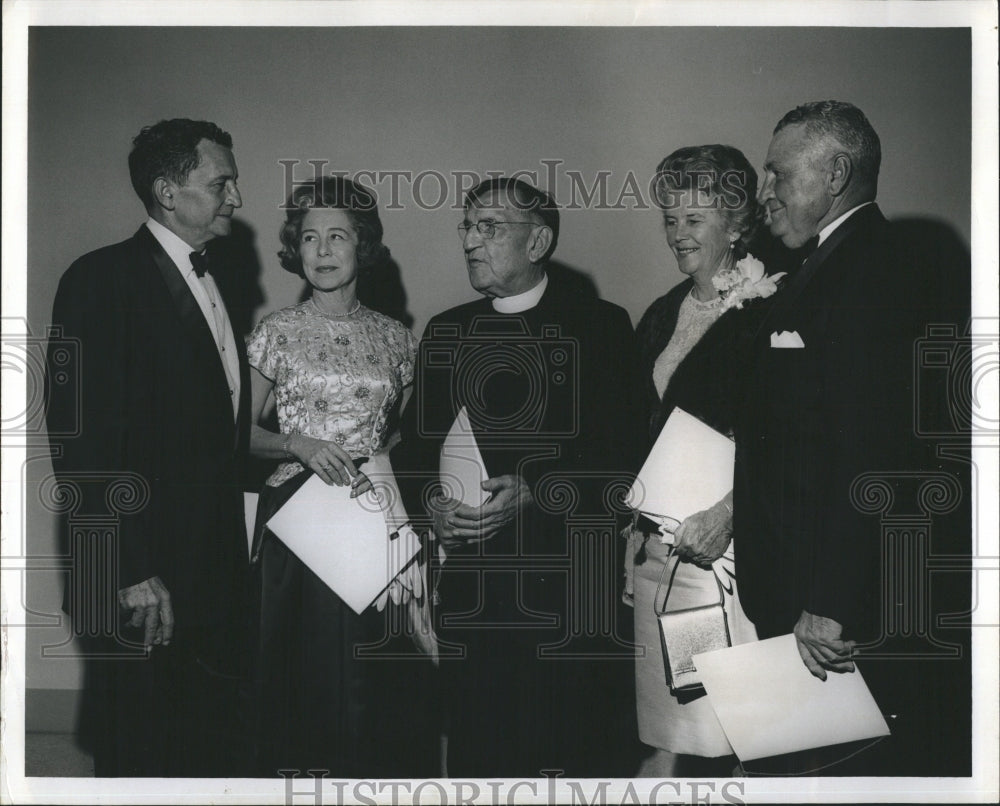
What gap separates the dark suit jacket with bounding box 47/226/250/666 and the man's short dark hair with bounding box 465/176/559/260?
28.5 inches

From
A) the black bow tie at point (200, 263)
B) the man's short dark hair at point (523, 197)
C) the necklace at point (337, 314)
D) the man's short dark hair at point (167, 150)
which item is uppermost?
the man's short dark hair at point (167, 150)

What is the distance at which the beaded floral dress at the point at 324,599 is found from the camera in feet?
8.30

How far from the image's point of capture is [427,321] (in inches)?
102

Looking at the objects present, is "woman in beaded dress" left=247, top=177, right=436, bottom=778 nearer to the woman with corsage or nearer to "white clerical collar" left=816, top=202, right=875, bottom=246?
the woman with corsage

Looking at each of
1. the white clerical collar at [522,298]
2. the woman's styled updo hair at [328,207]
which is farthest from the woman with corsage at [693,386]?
the woman's styled updo hair at [328,207]

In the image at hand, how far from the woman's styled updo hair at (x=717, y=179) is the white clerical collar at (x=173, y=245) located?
1207mm

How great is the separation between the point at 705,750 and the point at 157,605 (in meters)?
1.44

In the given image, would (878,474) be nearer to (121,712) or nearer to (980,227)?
(980,227)

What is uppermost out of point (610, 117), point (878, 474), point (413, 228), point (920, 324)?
point (610, 117)

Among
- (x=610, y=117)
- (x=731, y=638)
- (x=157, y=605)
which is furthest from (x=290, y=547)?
(x=610, y=117)

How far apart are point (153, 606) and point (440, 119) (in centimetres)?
145

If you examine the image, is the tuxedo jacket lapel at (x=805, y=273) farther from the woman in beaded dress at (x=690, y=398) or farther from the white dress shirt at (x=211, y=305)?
the white dress shirt at (x=211, y=305)

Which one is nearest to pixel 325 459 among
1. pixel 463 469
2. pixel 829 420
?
pixel 463 469

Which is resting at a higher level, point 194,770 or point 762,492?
point 762,492
